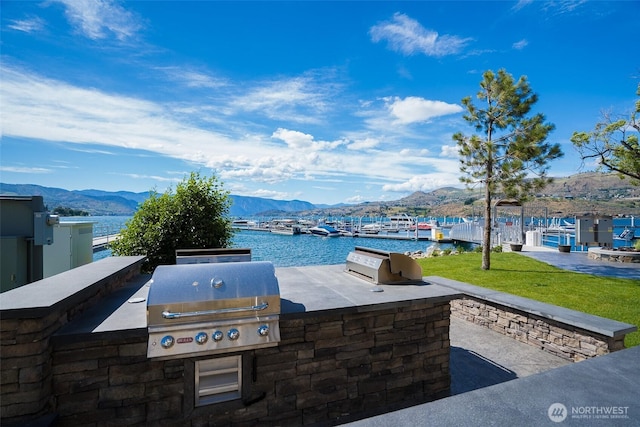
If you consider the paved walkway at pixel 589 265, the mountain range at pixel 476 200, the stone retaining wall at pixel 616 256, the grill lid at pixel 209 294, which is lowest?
the paved walkway at pixel 589 265

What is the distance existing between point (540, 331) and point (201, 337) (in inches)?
222

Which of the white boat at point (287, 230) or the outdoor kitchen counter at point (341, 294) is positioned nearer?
the outdoor kitchen counter at point (341, 294)

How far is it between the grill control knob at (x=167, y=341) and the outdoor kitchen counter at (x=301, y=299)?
20 centimetres

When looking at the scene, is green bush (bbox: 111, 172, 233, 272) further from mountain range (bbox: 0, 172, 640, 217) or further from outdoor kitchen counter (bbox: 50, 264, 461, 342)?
outdoor kitchen counter (bbox: 50, 264, 461, 342)

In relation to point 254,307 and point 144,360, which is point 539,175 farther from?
point 144,360

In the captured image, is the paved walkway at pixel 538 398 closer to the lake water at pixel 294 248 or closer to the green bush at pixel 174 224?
the lake water at pixel 294 248

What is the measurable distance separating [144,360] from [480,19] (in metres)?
11.1

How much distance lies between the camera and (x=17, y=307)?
2.17 m

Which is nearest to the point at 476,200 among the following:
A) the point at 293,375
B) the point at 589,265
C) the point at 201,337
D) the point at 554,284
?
the point at 589,265

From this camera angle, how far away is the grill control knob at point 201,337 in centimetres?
260

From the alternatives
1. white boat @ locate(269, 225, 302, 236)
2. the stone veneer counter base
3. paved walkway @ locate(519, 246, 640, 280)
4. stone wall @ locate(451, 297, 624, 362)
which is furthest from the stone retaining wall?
white boat @ locate(269, 225, 302, 236)

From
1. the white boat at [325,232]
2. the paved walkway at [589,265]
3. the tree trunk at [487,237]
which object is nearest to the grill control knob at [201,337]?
the tree trunk at [487,237]

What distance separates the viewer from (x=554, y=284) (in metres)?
8.40

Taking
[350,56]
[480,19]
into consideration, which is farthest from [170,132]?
[480,19]
